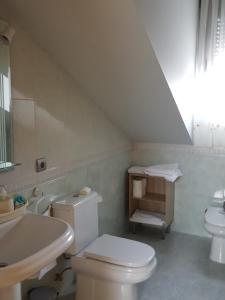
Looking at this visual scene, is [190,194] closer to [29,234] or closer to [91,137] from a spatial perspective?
[91,137]

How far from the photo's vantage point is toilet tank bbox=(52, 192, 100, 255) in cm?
202

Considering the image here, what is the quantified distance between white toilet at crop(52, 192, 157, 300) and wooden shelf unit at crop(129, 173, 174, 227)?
1100 mm

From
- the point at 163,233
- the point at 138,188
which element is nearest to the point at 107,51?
the point at 138,188

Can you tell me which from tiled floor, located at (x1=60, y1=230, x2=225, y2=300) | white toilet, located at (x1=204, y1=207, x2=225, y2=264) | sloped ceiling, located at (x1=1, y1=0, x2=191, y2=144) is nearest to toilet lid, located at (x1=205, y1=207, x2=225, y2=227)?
white toilet, located at (x1=204, y1=207, x2=225, y2=264)

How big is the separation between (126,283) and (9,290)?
0.83 metres

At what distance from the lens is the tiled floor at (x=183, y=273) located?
2311 millimetres

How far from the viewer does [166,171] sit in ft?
10.00

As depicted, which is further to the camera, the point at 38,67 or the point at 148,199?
the point at 148,199

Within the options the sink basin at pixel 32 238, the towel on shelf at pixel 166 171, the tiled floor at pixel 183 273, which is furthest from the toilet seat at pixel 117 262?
the towel on shelf at pixel 166 171

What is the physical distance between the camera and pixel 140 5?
5.26ft

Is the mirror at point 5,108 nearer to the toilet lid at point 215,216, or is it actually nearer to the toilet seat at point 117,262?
the toilet seat at point 117,262

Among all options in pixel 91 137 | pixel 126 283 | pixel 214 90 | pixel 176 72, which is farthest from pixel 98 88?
pixel 126 283

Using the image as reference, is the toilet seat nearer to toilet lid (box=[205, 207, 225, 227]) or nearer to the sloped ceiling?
toilet lid (box=[205, 207, 225, 227])

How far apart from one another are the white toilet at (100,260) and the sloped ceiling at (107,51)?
87cm
